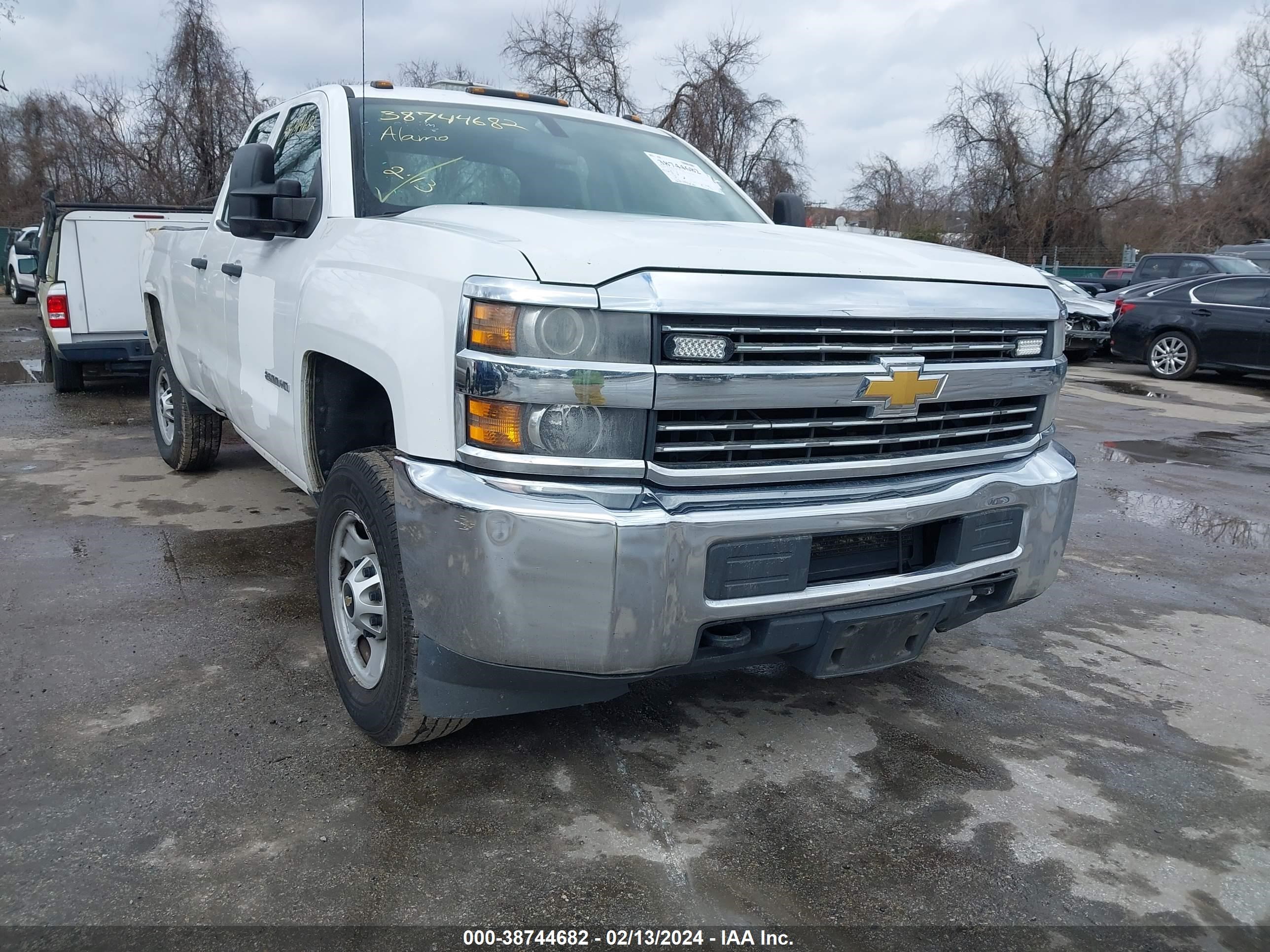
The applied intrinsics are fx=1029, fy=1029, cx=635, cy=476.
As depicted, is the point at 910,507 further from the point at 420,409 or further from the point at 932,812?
the point at 420,409

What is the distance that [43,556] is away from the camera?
483 cm

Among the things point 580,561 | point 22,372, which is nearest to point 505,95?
point 580,561

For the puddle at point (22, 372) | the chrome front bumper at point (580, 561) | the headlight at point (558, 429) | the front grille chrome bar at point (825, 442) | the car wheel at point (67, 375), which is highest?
the headlight at point (558, 429)

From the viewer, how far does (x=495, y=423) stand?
2.38 meters

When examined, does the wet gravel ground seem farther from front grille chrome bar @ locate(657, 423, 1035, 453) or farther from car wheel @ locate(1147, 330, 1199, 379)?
car wheel @ locate(1147, 330, 1199, 379)

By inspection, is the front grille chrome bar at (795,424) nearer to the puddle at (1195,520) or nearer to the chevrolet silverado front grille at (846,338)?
the chevrolet silverado front grille at (846,338)

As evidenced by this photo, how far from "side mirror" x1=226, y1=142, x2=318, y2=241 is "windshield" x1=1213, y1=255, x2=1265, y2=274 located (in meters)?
16.0

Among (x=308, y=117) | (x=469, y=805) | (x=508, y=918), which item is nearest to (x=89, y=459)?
(x=308, y=117)

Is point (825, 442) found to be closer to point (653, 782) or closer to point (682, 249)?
point (682, 249)

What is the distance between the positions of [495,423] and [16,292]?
26.5m

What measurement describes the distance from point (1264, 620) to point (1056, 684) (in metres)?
1.44

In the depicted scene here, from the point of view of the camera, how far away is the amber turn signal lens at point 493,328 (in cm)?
235

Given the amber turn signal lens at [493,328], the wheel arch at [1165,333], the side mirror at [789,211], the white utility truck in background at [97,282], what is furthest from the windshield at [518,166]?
the wheel arch at [1165,333]

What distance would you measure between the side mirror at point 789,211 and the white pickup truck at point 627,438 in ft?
4.00
